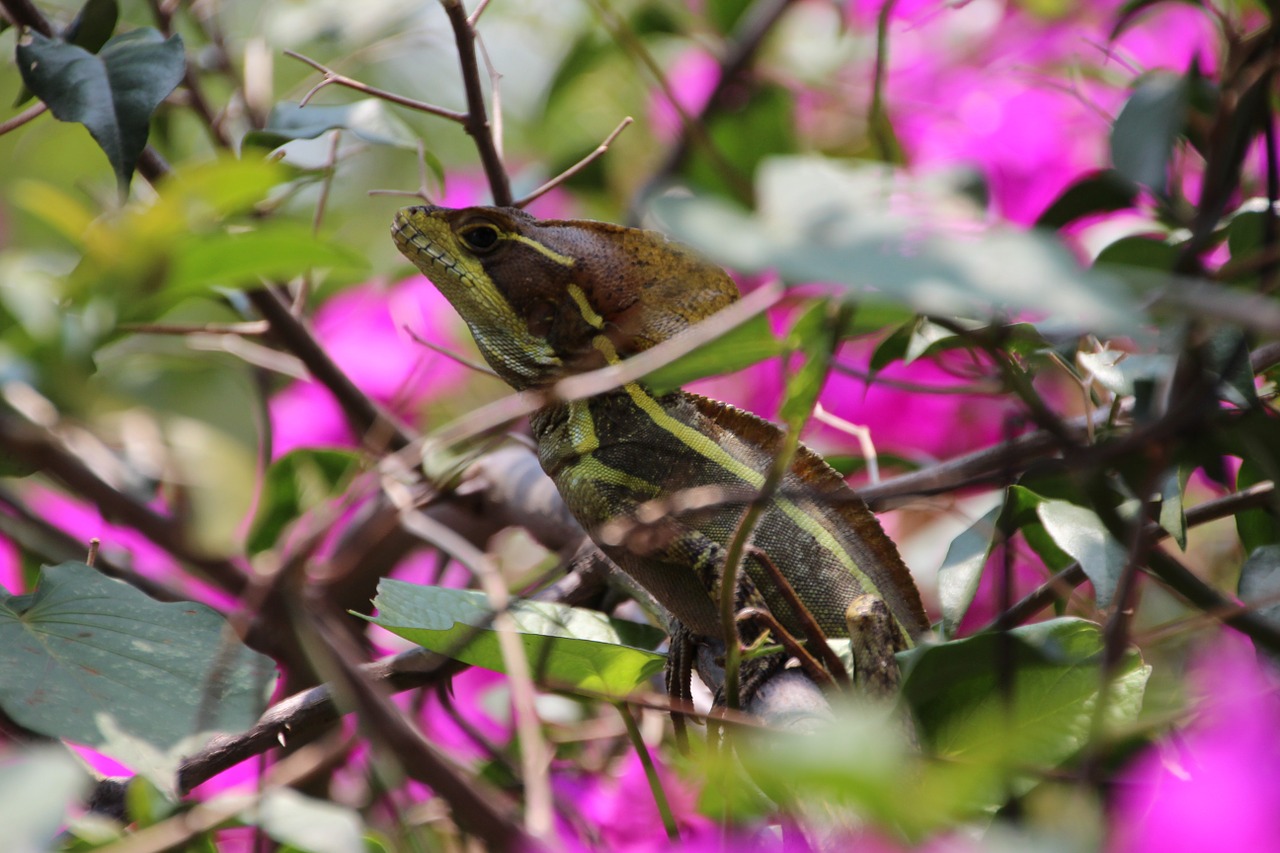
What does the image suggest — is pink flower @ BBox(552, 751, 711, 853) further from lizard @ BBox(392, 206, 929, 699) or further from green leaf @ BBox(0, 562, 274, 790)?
green leaf @ BBox(0, 562, 274, 790)

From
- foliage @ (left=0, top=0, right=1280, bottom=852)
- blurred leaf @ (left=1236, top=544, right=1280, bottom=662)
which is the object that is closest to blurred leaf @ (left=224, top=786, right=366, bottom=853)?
foliage @ (left=0, top=0, right=1280, bottom=852)

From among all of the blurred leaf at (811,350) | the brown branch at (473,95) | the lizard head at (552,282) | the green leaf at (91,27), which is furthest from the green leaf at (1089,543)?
the green leaf at (91,27)

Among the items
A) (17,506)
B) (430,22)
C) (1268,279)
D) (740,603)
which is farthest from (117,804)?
(430,22)

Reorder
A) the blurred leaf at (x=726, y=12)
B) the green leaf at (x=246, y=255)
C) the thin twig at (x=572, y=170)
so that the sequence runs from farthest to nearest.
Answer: the blurred leaf at (x=726, y=12) < the thin twig at (x=572, y=170) < the green leaf at (x=246, y=255)

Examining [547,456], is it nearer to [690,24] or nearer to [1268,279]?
[1268,279]

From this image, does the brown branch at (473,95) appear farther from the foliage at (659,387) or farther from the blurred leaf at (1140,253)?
the blurred leaf at (1140,253)

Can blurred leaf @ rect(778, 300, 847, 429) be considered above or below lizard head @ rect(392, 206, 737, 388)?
above
